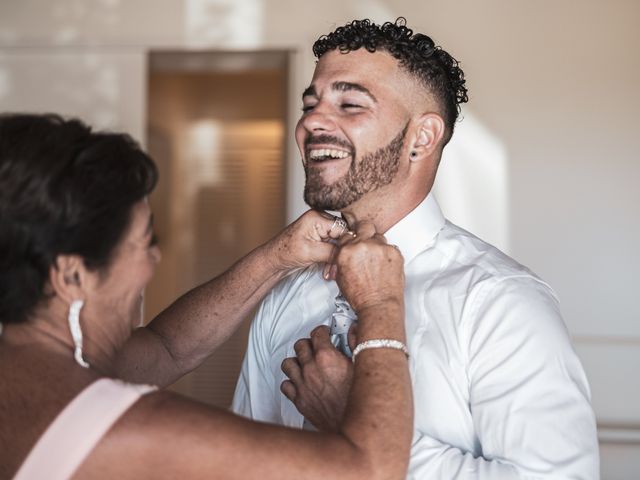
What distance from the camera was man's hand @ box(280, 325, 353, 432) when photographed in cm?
136

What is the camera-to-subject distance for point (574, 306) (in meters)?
3.59

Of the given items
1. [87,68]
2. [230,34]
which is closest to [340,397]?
[230,34]

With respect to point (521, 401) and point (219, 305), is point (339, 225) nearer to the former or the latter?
point (219, 305)

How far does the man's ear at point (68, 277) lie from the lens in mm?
1113

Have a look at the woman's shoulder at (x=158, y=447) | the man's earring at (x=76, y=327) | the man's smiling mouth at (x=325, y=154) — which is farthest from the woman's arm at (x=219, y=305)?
the woman's shoulder at (x=158, y=447)

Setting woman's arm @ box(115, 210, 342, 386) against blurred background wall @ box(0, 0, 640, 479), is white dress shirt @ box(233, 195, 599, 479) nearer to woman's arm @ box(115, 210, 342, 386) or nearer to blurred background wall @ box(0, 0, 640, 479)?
woman's arm @ box(115, 210, 342, 386)

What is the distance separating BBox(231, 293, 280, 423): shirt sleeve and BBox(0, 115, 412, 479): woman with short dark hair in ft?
1.78

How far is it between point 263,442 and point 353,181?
0.70m

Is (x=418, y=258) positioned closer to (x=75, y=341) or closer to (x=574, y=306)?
(x=75, y=341)

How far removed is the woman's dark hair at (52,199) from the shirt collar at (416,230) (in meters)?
0.64

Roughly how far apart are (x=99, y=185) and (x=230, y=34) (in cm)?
284

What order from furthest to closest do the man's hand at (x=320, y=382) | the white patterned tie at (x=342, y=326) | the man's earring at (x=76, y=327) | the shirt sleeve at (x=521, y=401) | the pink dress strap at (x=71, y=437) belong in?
the white patterned tie at (x=342, y=326)
the man's hand at (x=320, y=382)
the shirt sleeve at (x=521, y=401)
the man's earring at (x=76, y=327)
the pink dress strap at (x=71, y=437)

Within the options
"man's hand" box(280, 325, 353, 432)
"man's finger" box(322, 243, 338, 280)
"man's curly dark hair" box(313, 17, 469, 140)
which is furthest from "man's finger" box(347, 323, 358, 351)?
"man's curly dark hair" box(313, 17, 469, 140)

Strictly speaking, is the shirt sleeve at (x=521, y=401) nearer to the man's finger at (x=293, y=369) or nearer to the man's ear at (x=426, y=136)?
the man's finger at (x=293, y=369)
